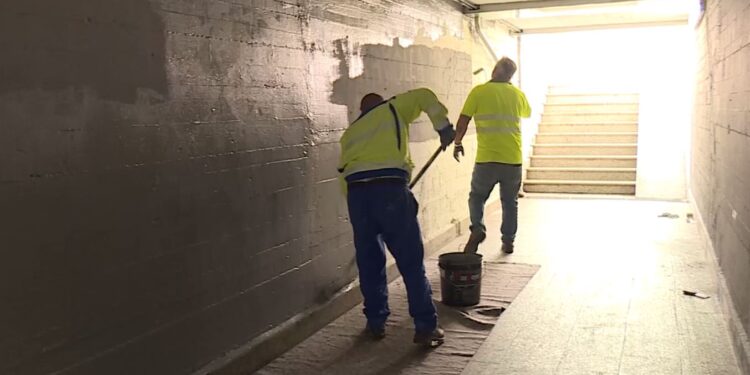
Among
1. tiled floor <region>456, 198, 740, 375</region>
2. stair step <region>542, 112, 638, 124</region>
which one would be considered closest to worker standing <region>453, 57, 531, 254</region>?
tiled floor <region>456, 198, 740, 375</region>

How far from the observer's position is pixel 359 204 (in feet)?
11.1

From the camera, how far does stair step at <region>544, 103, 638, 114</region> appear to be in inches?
424

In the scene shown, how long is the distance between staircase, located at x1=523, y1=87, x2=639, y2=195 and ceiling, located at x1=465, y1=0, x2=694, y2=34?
74.7 inches

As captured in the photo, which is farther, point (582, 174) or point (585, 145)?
point (585, 145)

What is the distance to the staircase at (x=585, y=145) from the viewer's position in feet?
30.3

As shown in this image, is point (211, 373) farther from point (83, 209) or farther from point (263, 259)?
point (83, 209)

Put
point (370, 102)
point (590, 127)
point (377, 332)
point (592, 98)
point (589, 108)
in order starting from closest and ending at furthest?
point (370, 102) < point (377, 332) < point (590, 127) < point (589, 108) < point (592, 98)

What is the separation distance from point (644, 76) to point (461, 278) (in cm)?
902

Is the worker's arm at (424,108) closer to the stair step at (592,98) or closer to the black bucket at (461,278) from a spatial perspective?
the black bucket at (461,278)

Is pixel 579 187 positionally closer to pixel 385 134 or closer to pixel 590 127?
pixel 590 127

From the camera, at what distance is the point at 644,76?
463 inches

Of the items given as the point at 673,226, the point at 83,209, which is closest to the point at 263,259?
the point at 83,209

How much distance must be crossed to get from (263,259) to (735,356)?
2.12m

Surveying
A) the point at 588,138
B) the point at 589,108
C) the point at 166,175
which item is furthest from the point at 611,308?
the point at 589,108
